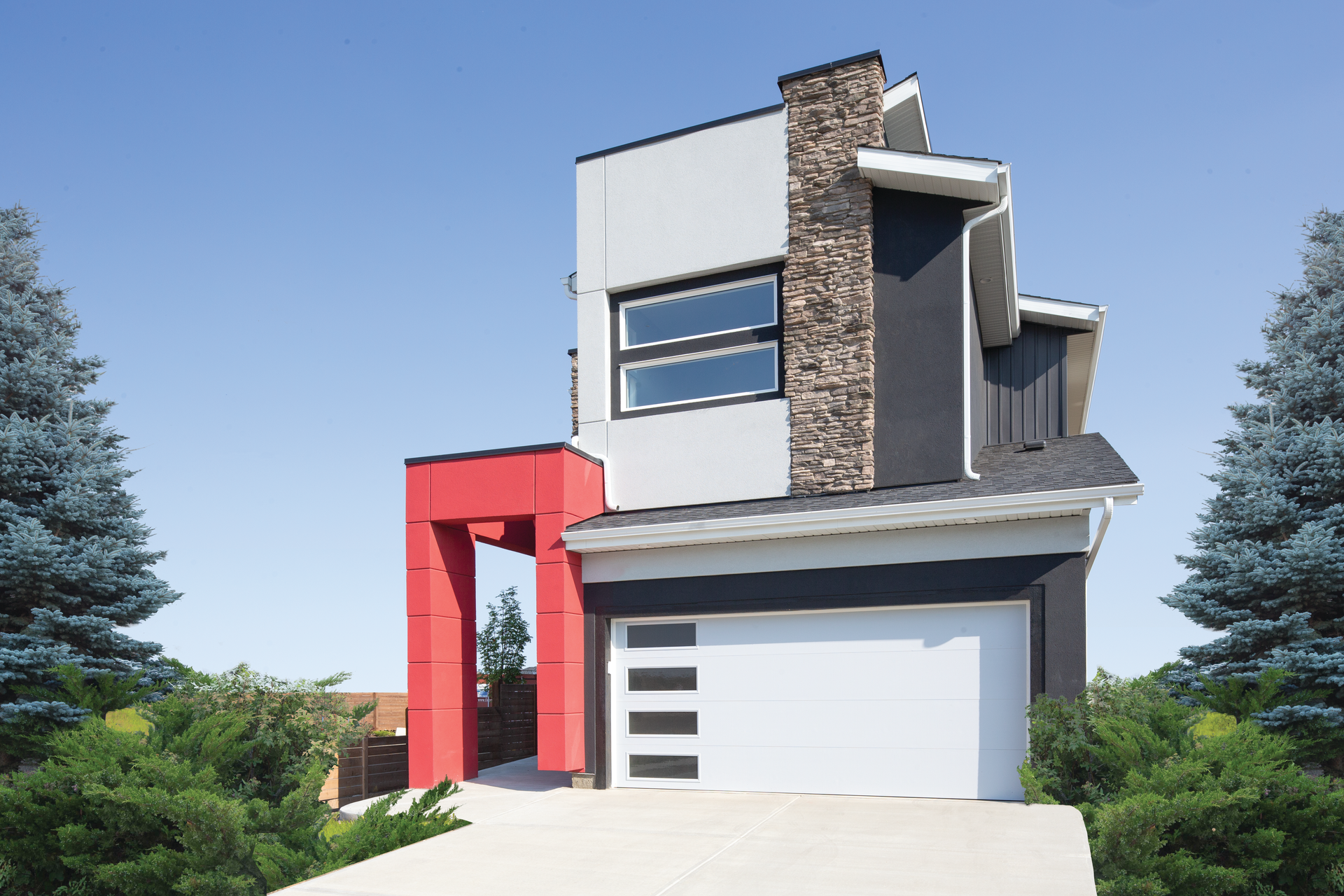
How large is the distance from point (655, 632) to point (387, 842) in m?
4.95

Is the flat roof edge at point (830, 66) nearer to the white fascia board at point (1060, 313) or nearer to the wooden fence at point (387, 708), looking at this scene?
the white fascia board at point (1060, 313)

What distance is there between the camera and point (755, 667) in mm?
11492

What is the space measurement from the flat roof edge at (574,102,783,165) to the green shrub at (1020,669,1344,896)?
8388mm

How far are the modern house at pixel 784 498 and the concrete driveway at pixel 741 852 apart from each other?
4.09ft

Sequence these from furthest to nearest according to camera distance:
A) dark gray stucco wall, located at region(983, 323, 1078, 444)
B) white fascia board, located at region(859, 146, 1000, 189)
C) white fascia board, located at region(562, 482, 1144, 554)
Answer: dark gray stucco wall, located at region(983, 323, 1078, 444), white fascia board, located at region(859, 146, 1000, 189), white fascia board, located at region(562, 482, 1144, 554)

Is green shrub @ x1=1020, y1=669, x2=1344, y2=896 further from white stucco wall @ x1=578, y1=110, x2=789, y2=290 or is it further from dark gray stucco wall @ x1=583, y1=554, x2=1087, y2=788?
white stucco wall @ x1=578, y1=110, x2=789, y2=290

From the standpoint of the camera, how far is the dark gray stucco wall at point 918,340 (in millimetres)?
11758

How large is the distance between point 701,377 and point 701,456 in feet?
3.71

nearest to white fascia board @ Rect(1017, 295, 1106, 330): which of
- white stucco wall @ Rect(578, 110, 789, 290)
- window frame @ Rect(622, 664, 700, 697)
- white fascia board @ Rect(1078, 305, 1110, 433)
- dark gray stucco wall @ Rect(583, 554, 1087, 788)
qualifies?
white fascia board @ Rect(1078, 305, 1110, 433)

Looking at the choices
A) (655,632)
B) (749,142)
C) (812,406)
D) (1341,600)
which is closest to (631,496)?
(655,632)

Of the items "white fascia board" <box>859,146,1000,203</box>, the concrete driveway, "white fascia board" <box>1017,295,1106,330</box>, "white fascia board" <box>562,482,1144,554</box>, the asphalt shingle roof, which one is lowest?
the concrete driveway

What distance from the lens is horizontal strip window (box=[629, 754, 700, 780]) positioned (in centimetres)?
1164

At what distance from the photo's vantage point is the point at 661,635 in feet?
39.6

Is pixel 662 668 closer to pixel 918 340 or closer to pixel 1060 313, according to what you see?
pixel 918 340
